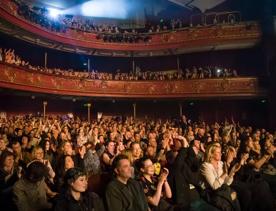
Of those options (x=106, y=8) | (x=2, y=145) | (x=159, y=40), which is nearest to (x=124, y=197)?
(x=2, y=145)

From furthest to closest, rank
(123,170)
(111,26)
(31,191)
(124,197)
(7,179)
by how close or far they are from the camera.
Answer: (111,26) < (7,179) < (31,191) < (123,170) < (124,197)

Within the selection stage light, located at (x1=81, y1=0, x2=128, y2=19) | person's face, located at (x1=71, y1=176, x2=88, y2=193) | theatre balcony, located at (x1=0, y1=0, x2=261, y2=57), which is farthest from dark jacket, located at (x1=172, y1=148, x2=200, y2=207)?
stage light, located at (x1=81, y1=0, x2=128, y2=19)

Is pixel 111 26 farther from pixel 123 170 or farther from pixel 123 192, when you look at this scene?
pixel 123 192

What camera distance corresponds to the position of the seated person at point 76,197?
3.06 meters

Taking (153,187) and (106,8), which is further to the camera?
(106,8)

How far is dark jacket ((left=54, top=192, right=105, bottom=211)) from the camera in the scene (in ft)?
9.98

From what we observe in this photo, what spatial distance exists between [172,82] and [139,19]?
7.36 meters

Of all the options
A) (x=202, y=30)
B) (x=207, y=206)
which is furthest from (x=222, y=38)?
(x=207, y=206)

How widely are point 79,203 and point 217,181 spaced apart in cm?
187

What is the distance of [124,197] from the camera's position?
331 centimetres

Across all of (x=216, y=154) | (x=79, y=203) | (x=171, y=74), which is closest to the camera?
(x=79, y=203)

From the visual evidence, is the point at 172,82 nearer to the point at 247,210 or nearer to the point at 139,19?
the point at 139,19

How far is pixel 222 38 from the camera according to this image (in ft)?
65.3

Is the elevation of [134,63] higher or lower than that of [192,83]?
higher
